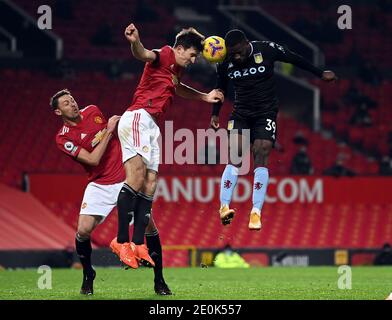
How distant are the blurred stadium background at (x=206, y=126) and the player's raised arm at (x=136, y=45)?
902 cm

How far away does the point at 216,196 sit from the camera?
23.1m

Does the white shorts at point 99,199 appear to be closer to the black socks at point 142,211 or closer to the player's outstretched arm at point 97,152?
the player's outstretched arm at point 97,152

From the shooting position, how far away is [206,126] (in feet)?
82.6

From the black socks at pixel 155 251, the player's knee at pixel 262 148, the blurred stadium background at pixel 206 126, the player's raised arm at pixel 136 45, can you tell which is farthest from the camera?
the blurred stadium background at pixel 206 126

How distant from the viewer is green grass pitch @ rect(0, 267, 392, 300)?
10.3 meters

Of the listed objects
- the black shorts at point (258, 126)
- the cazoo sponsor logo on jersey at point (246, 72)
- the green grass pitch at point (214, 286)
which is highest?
the cazoo sponsor logo on jersey at point (246, 72)

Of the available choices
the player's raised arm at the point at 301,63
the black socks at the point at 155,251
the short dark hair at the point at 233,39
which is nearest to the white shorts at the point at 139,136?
the black socks at the point at 155,251

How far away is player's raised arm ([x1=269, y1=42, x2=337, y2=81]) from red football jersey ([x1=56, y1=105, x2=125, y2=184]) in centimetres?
201

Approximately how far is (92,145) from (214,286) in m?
2.50

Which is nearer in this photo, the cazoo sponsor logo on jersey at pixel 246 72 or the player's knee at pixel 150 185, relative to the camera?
the player's knee at pixel 150 185

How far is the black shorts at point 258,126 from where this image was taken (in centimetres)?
1133

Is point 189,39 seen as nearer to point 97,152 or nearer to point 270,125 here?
point 97,152

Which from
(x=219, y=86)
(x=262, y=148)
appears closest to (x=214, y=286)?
(x=262, y=148)
